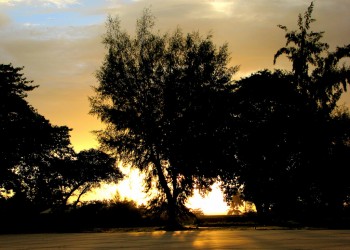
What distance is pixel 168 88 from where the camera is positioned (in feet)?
125

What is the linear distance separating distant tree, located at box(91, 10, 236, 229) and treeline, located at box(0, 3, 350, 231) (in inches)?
2.9

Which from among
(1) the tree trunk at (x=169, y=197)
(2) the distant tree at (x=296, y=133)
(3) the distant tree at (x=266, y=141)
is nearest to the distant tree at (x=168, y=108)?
(1) the tree trunk at (x=169, y=197)

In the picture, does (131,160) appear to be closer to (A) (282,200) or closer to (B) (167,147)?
(B) (167,147)

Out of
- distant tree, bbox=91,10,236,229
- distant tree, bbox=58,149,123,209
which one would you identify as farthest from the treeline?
distant tree, bbox=58,149,123,209

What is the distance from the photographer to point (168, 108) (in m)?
37.9

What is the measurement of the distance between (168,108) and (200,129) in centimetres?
268

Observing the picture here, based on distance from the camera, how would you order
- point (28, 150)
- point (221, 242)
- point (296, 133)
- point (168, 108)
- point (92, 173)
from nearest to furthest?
point (221, 242)
point (168, 108)
point (296, 133)
point (28, 150)
point (92, 173)

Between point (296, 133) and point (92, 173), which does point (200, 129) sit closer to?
point (296, 133)

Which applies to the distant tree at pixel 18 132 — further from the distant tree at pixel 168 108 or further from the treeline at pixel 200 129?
the distant tree at pixel 168 108

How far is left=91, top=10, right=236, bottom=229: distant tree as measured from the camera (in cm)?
3791

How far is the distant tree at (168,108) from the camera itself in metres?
37.9

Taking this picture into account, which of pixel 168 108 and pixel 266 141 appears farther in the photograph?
pixel 266 141

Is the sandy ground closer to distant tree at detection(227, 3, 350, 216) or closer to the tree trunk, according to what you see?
the tree trunk

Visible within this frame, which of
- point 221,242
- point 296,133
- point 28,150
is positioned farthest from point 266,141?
point 221,242
